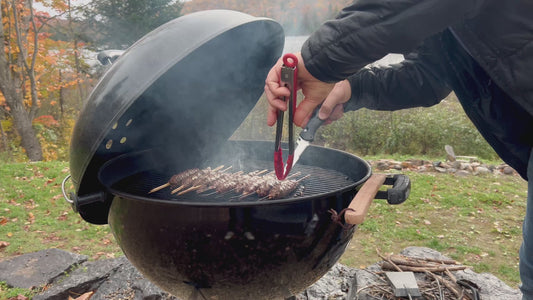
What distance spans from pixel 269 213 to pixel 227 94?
3.68ft

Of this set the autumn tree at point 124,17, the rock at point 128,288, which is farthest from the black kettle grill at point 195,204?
the autumn tree at point 124,17

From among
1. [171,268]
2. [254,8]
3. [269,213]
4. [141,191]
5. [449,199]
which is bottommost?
[449,199]

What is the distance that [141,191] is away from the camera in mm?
1933

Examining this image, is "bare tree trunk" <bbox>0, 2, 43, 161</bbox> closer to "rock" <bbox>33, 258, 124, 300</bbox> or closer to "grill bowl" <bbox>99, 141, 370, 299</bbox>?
"rock" <bbox>33, 258, 124, 300</bbox>

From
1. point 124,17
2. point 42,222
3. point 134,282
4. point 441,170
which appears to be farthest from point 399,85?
point 124,17

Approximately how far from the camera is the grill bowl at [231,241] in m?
1.39

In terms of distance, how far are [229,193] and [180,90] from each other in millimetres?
686

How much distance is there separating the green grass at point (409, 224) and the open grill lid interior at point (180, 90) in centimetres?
185

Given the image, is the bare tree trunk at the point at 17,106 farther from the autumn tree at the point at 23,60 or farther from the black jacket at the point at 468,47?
the black jacket at the point at 468,47

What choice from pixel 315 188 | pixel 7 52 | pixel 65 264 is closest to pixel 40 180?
pixel 65 264

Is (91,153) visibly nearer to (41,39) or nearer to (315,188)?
(315,188)

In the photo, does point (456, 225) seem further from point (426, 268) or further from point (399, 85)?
point (399, 85)

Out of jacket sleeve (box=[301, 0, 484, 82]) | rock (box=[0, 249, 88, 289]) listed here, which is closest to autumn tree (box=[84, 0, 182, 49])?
rock (box=[0, 249, 88, 289])

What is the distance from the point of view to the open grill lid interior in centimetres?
138
